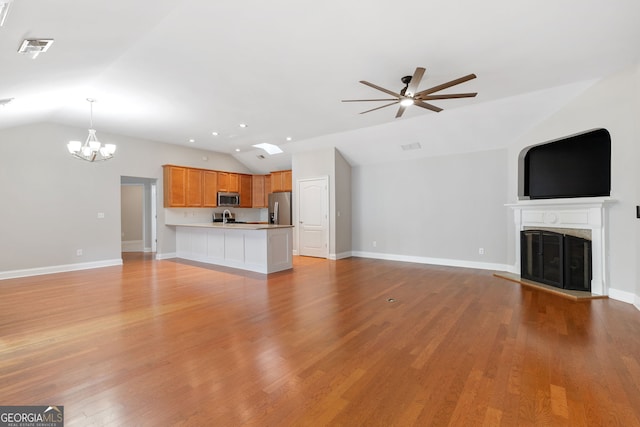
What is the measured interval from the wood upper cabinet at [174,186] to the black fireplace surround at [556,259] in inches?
301

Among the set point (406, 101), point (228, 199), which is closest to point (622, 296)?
point (406, 101)

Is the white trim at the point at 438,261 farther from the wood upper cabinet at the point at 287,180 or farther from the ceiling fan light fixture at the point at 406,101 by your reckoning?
the ceiling fan light fixture at the point at 406,101

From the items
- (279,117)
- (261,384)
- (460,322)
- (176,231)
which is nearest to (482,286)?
(460,322)

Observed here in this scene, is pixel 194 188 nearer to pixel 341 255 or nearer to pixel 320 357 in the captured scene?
pixel 341 255

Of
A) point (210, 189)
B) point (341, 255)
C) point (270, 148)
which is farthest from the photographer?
point (270, 148)

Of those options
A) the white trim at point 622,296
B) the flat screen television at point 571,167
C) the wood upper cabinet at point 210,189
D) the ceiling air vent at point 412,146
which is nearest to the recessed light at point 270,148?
the wood upper cabinet at point 210,189

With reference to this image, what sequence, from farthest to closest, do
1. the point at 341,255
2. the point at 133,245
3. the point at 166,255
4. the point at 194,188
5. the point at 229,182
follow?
the point at 133,245, the point at 229,182, the point at 194,188, the point at 166,255, the point at 341,255

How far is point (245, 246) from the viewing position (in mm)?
5988

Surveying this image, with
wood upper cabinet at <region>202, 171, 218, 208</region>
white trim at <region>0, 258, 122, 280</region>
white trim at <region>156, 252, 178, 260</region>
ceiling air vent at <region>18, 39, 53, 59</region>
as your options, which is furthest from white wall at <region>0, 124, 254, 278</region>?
ceiling air vent at <region>18, 39, 53, 59</region>

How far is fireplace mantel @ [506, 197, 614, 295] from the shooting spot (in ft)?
13.1

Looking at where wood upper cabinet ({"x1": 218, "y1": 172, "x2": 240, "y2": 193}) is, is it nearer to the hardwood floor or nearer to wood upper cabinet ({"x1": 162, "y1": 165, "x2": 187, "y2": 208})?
wood upper cabinet ({"x1": 162, "y1": 165, "x2": 187, "y2": 208})

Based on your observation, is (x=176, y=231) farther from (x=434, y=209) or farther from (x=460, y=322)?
(x=460, y=322)

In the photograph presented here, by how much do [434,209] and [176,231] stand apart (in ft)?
21.5

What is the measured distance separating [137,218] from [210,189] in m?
3.03
